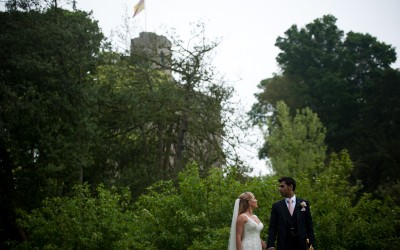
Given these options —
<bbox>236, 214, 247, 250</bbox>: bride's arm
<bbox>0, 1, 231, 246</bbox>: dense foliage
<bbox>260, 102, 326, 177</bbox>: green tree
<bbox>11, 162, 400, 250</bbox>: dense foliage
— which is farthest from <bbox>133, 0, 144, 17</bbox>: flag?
<bbox>236, 214, 247, 250</bbox>: bride's arm

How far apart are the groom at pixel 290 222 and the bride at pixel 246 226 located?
2.54 ft

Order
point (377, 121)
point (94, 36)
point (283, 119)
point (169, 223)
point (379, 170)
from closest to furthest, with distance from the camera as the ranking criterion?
point (169, 223) < point (94, 36) < point (283, 119) < point (379, 170) < point (377, 121)

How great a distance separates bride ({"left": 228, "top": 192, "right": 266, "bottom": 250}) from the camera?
8211 mm

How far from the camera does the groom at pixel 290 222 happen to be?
288 inches

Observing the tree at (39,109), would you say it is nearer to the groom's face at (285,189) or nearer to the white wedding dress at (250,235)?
the white wedding dress at (250,235)

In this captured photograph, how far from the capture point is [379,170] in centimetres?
3538

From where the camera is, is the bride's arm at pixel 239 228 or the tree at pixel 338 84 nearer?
the bride's arm at pixel 239 228

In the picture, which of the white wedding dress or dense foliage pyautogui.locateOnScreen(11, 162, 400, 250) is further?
dense foliage pyautogui.locateOnScreen(11, 162, 400, 250)

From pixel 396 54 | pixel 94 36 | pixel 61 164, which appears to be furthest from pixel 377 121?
pixel 61 164

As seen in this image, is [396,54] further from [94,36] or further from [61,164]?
[61,164]

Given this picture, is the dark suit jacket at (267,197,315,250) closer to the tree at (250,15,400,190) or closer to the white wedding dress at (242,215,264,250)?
the white wedding dress at (242,215,264,250)

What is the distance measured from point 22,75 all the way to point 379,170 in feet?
83.0

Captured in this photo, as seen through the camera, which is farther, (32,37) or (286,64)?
(286,64)

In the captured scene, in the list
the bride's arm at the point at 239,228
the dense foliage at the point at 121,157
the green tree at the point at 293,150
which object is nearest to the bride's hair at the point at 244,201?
the bride's arm at the point at 239,228
